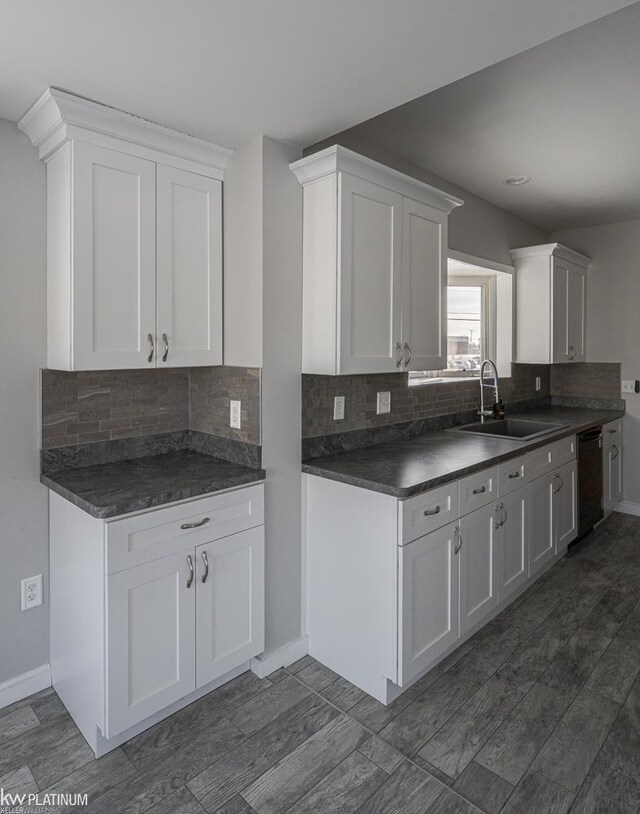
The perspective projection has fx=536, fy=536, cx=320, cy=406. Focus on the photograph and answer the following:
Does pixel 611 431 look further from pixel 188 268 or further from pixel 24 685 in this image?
pixel 24 685

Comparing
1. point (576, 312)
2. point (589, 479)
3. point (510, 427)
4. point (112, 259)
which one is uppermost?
point (576, 312)

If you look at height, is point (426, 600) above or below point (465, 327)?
below

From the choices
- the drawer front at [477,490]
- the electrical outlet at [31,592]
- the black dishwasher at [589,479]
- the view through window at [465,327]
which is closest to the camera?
the electrical outlet at [31,592]

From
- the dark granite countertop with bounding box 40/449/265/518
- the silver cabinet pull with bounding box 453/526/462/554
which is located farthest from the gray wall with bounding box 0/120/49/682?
the silver cabinet pull with bounding box 453/526/462/554

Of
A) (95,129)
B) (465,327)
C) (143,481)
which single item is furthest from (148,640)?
(465,327)

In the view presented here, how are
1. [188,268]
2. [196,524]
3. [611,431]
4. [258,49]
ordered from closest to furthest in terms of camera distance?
[258,49] < [196,524] < [188,268] < [611,431]

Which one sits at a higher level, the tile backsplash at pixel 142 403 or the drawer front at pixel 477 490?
the tile backsplash at pixel 142 403

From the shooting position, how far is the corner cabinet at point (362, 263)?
2271mm

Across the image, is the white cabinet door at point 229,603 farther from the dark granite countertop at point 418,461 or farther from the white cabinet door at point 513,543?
the white cabinet door at point 513,543

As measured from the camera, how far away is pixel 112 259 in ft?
6.71

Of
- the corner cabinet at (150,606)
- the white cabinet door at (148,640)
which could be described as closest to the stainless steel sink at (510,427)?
the corner cabinet at (150,606)

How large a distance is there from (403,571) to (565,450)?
191 centimetres

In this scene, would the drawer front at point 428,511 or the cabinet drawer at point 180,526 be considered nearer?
the cabinet drawer at point 180,526

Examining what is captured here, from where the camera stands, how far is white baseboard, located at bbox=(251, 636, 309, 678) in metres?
2.33
